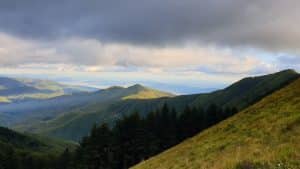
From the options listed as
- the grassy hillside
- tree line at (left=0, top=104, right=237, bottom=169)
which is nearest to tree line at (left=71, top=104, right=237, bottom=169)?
tree line at (left=0, top=104, right=237, bottom=169)

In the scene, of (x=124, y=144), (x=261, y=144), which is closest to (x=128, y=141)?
(x=124, y=144)

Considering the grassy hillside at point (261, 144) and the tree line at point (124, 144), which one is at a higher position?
the grassy hillside at point (261, 144)

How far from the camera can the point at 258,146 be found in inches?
859

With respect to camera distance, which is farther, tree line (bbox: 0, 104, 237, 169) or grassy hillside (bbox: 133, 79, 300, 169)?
tree line (bbox: 0, 104, 237, 169)

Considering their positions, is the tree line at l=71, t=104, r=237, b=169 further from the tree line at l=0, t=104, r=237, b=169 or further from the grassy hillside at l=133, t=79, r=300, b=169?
the grassy hillside at l=133, t=79, r=300, b=169

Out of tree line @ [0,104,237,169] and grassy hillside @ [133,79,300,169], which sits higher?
grassy hillside @ [133,79,300,169]

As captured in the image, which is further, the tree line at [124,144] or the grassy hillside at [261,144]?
the tree line at [124,144]

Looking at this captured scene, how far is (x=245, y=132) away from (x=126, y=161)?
4775 cm

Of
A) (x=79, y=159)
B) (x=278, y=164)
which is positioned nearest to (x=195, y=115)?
(x=79, y=159)

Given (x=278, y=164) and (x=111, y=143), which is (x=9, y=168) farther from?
(x=278, y=164)

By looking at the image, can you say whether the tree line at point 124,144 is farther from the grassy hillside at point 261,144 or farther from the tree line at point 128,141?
the grassy hillside at point 261,144

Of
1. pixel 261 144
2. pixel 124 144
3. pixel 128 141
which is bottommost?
pixel 124 144

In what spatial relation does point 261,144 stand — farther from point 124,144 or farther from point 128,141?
point 124,144

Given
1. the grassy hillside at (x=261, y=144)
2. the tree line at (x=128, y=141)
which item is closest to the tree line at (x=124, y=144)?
Result: the tree line at (x=128, y=141)
